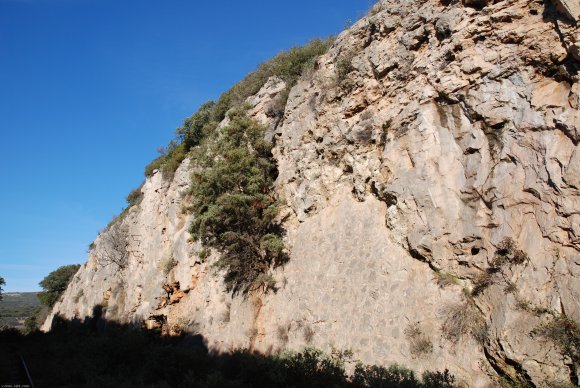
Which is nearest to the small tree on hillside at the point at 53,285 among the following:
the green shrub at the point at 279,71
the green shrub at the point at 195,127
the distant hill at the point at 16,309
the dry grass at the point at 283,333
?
the distant hill at the point at 16,309

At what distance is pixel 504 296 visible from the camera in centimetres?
899

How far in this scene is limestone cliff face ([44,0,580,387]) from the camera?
28.8ft

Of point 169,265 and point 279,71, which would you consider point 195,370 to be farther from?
point 279,71

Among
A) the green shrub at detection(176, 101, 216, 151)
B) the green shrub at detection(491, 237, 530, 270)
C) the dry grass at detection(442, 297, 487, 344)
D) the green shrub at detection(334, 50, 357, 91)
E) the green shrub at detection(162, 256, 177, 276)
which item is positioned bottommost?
the dry grass at detection(442, 297, 487, 344)

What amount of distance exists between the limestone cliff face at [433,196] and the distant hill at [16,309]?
5296 cm

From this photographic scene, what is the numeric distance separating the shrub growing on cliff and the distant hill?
160ft

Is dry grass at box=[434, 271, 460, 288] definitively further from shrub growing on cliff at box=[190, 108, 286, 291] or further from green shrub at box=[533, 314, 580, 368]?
shrub growing on cliff at box=[190, 108, 286, 291]

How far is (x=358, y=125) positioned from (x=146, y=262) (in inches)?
713

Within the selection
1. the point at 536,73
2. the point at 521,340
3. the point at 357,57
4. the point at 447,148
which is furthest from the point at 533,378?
the point at 357,57

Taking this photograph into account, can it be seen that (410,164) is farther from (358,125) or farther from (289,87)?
(289,87)

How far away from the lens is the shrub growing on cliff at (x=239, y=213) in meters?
16.1

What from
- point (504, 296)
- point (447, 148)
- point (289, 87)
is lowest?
point (504, 296)

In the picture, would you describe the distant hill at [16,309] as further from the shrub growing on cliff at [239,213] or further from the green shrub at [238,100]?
the shrub growing on cliff at [239,213]

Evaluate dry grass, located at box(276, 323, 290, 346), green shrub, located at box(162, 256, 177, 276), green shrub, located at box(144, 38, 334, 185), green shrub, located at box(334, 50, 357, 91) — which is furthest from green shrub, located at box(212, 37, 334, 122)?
dry grass, located at box(276, 323, 290, 346)
